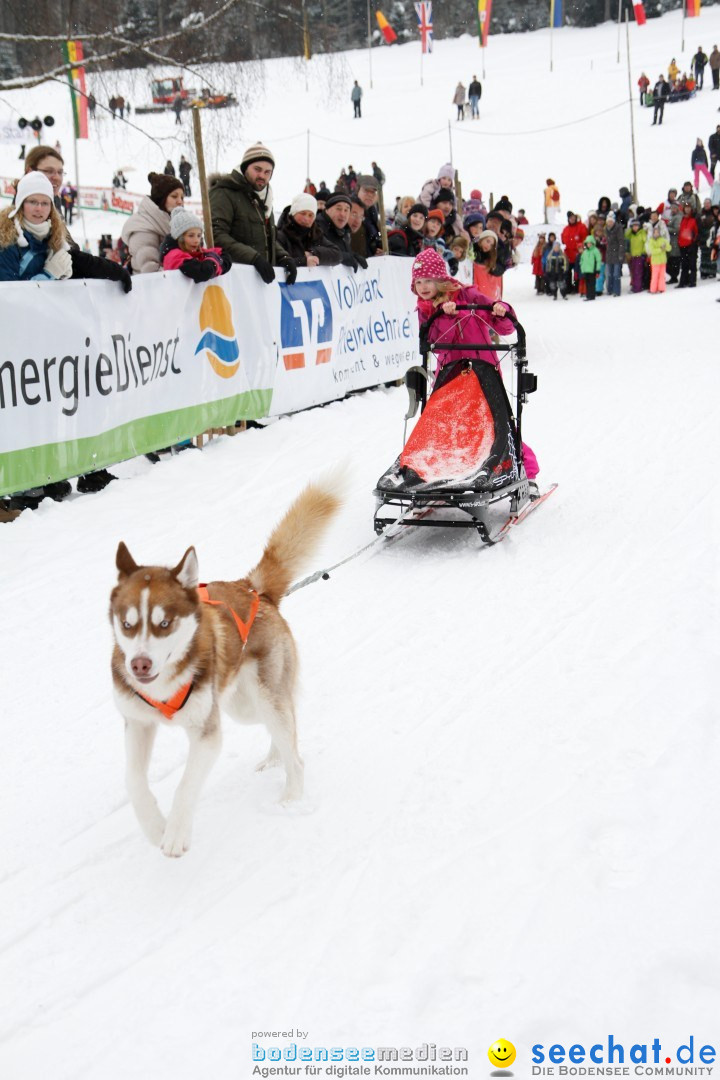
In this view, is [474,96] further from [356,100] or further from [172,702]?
[172,702]

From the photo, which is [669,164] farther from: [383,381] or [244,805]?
[244,805]

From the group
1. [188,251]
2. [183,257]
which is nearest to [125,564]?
[183,257]

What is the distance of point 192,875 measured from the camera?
307cm

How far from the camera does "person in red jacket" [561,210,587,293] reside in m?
21.8

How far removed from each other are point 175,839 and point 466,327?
15.5 ft

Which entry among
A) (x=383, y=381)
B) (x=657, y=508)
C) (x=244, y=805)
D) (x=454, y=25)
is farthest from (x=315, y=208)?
(x=454, y=25)

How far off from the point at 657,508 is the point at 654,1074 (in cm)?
486

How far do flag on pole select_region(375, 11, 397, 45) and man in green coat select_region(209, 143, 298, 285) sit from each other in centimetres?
5485

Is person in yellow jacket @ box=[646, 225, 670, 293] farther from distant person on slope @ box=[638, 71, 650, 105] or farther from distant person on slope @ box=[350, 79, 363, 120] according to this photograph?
distant person on slope @ box=[350, 79, 363, 120]

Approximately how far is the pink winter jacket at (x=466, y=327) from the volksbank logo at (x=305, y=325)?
333cm

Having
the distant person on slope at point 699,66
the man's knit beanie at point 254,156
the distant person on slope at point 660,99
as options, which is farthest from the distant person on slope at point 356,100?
the man's knit beanie at point 254,156

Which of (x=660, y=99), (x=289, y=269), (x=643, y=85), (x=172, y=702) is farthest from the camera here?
(x=643, y=85)

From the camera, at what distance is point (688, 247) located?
20328 millimetres

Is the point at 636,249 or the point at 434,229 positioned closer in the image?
the point at 434,229
